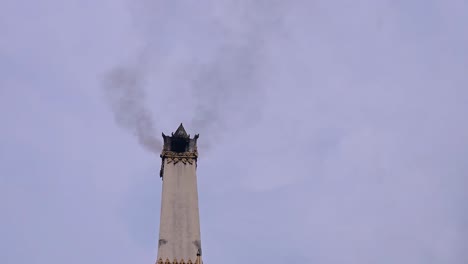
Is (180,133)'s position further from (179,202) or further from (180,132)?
(179,202)

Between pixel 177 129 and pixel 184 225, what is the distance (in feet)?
25.6

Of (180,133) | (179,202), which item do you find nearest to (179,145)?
(180,133)

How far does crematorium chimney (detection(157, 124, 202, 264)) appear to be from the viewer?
30236 mm

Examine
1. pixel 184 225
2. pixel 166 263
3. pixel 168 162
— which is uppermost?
pixel 168 162

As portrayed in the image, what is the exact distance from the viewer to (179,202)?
32562 mm

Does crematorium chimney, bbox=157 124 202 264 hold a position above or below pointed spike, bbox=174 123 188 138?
below

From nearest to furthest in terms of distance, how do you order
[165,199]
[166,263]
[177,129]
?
[166,263], [165,199], [177,129]

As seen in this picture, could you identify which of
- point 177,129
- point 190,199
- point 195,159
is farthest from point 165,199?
point 177,129

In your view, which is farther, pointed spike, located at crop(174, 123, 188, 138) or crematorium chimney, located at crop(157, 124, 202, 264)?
pointed spike, located at crop(174, 123, 188, 138)

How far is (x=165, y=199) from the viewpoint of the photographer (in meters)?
32.7

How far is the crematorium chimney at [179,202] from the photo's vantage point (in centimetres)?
3024

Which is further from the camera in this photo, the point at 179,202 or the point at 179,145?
the point at 179,145

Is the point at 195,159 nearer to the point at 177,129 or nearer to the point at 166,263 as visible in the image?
the point at 177,129

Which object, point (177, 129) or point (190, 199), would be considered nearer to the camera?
point (190, 199)
